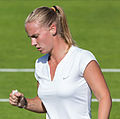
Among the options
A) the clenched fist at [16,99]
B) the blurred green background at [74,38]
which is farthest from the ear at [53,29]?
the blurred green background at [74,38]

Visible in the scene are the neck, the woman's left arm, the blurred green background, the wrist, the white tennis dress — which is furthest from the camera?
the blurred green background

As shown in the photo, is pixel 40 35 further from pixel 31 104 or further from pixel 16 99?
pixel 31 104

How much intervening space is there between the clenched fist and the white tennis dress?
0.20 m

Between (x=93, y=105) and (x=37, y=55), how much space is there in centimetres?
305

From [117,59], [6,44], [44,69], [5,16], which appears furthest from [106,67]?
[44,69]

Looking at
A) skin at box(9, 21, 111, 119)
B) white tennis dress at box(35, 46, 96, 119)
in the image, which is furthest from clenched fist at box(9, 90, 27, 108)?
white tennis dress at box(35, 46, 96, 119)

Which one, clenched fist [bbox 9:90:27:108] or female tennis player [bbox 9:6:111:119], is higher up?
female tennis player [bbox 9:6:111:119]

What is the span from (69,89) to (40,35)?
0.51 meters

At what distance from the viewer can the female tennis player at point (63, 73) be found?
14.1ft

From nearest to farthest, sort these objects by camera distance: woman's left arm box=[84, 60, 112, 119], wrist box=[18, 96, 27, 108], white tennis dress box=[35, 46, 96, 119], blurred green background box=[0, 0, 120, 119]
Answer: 1. woman's left arm box=[84, 60, 112, 119]
2. white tennis dress box=[35, 46, 96, 119]
3. wrist box=[18, 96, 27, 108]
4. blurred green background box=[0, 0, 120, 119]

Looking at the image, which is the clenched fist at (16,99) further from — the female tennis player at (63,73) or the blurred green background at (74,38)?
the blurred green background at (74,38)

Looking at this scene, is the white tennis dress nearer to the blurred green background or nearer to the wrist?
the wrist

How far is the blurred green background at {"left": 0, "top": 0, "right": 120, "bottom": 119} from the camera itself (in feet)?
30.5

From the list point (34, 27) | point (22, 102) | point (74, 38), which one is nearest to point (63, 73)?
point (34, 27)
